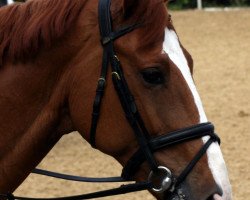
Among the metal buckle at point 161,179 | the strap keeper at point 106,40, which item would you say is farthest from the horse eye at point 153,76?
the metal buckle at point 161,179

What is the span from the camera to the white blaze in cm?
266

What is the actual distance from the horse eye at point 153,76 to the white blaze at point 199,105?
0.08 meters

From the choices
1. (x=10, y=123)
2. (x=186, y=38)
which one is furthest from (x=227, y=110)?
(x=10, y=123)

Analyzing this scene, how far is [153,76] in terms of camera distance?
2.77 meters

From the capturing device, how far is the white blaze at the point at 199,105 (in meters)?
2.66

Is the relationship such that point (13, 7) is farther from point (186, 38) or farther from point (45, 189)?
point (186, 38)

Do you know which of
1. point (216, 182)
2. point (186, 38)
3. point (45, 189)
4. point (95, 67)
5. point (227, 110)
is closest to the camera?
point (216, 182)

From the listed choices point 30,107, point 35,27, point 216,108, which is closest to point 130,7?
point 35,27

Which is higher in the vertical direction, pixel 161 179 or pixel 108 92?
pixel 108 92

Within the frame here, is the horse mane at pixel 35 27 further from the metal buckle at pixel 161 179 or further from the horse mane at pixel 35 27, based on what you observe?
the metal buckle at pixel 161 179

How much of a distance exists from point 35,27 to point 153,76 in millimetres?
566

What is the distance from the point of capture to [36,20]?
9.52 feet

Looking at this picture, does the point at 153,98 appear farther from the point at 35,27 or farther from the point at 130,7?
the point at 35,27

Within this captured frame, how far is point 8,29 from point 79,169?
14.0 ft
